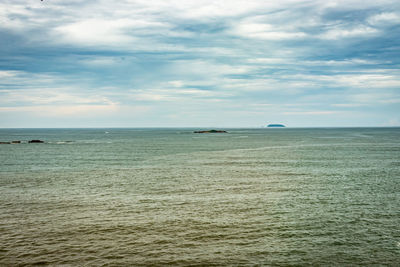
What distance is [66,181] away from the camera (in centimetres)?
4681

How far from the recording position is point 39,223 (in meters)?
27.4

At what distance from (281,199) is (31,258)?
23314mm

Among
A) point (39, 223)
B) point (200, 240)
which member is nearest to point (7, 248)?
point (39, 223)

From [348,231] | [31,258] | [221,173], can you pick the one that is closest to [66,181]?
[221,173]

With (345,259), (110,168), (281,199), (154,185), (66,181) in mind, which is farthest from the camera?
(110,168)

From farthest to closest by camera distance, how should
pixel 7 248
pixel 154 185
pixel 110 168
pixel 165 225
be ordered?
1. pixel 110 168
2. pixel 154 185
3. pixel 165 225
4. pixel 7 248

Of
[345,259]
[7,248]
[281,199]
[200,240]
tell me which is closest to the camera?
[345,259]

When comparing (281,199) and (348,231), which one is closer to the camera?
(348,231)

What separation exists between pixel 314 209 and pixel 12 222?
25.8 m

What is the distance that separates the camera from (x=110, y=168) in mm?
62031

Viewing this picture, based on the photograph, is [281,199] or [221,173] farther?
[221,173]

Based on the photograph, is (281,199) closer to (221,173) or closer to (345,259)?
(345,259)

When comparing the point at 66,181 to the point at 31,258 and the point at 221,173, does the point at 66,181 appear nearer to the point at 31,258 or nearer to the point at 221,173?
the point at 221,173

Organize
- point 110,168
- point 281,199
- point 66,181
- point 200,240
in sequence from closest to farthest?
1. point 200,240
2. point 281,199
3. point 66,181
4. point 110,168
